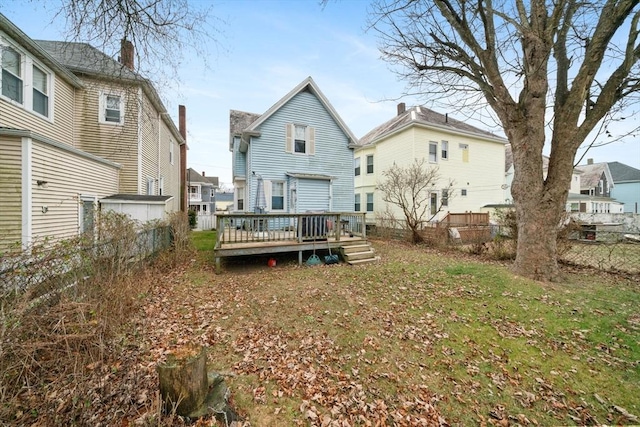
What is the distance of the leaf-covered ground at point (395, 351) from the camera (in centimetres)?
296

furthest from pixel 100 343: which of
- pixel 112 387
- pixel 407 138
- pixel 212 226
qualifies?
pixel 212 226

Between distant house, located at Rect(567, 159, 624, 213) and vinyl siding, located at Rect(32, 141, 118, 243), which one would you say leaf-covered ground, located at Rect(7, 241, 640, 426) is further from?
distant house, located at Rect(567, 159, 624, 213)

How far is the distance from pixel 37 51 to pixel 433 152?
20.2 metres

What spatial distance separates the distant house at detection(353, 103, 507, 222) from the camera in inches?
707

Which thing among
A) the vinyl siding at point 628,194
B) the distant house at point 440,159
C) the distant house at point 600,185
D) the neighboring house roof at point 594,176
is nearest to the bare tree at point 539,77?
the distant house at point 440,159

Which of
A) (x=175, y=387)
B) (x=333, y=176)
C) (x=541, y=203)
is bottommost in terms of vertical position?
(x=175, y=387)

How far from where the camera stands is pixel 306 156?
14.4 metres

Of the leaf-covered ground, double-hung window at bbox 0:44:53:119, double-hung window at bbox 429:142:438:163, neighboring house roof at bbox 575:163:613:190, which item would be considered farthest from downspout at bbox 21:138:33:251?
neighboring house roof at bbox 575:163:613:190

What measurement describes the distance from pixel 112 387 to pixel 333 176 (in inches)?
508

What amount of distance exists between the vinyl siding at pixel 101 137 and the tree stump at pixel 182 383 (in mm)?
11478

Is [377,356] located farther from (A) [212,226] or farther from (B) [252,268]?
(A) [212,226]

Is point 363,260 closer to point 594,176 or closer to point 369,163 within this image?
point 369,163

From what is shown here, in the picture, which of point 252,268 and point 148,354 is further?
point 252,268

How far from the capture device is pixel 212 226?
84.3 ft
